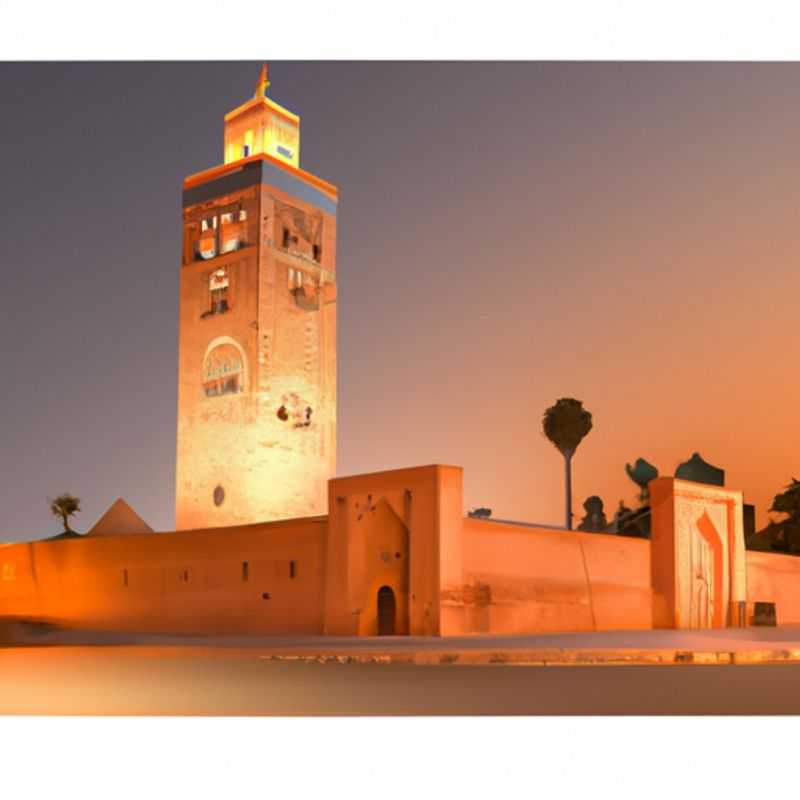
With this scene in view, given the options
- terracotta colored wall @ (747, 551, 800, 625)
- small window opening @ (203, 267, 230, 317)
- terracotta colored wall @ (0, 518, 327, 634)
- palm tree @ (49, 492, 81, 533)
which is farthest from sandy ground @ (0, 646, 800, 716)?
palm tree @ (49, 492, 81, 533)

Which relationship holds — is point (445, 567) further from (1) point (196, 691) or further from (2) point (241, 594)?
(1) point (196, 691)

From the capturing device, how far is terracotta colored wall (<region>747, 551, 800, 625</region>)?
25453 mm

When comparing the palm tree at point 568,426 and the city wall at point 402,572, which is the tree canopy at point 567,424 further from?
the city wall at point 402,572

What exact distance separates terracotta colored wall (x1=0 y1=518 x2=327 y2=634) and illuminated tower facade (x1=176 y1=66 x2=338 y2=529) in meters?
6.13

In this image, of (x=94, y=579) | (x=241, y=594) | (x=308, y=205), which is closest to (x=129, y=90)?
(x=308, y=205)

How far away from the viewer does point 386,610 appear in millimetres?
19688

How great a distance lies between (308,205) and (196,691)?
2467 centimetres

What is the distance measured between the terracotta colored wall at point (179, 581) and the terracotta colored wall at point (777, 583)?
32.5 feet

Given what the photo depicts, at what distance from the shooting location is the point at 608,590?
21750 mm

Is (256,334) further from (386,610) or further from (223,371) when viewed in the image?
(386,610)

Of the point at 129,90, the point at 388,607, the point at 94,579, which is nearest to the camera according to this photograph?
the point at 388,607

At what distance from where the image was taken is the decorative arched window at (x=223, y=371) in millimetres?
31938

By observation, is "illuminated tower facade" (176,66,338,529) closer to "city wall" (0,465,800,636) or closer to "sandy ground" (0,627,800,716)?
"city wall" (0,465,800,636)

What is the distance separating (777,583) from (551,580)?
7976 millimetres
